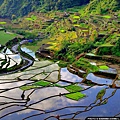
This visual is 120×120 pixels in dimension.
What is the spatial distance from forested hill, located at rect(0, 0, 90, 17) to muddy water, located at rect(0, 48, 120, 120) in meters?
31.9

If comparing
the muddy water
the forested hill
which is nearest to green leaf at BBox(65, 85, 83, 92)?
the muddy water

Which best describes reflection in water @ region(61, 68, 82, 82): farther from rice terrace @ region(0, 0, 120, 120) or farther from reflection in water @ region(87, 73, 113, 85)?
reflection in water @ region(87, 73, 113, 85)

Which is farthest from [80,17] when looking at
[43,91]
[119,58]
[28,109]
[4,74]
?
[28,109]

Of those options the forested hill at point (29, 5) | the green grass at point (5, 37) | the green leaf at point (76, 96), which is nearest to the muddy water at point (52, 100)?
the green leaf at point (76, 96)

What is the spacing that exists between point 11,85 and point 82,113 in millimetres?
7031

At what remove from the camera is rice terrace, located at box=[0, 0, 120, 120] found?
19984 millimetres

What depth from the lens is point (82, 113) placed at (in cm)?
1928

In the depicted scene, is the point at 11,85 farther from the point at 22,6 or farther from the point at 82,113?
the point at 22,6

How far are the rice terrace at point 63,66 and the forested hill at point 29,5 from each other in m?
3.66

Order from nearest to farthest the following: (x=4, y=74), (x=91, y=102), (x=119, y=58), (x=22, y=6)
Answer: (x=91, y=102) → (x=4, y=74) → (x=119, y=58) → (x=22, y=6)

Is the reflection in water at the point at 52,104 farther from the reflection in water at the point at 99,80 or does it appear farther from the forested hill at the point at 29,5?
the forested hill at the point at 29,5

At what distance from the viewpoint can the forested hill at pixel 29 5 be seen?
186 feet

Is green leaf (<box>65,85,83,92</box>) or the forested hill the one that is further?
the forested hill

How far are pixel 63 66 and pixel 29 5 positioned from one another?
35.8m
